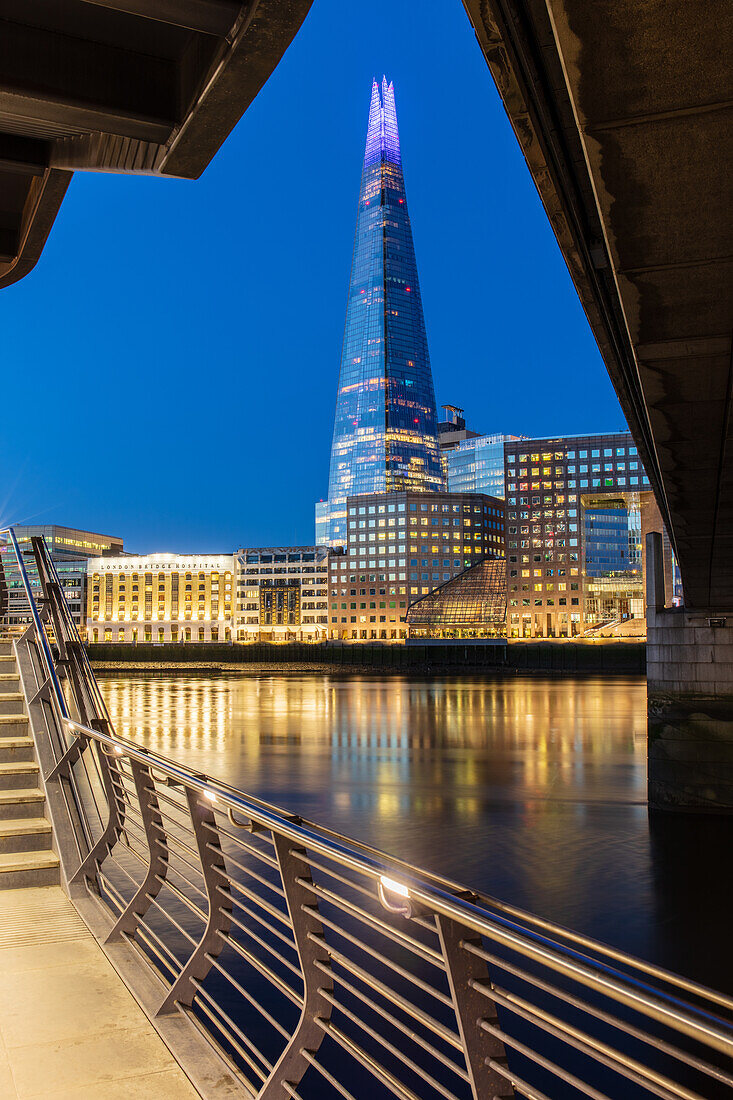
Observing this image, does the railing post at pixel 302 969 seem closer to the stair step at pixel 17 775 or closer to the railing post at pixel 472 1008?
the railing post at pixel 472 1008

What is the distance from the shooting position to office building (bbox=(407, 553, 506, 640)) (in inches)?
6250

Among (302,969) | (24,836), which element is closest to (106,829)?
(24,836)

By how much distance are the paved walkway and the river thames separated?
1104cm

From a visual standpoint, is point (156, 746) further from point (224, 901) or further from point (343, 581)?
point (343, 581)

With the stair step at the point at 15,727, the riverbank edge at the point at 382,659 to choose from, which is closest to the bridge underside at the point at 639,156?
the stair step at the point at 15,727

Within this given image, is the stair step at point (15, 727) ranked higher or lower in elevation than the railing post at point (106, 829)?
higher

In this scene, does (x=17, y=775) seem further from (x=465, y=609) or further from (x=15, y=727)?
(x=465, y=609)

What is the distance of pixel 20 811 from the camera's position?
7.89 m

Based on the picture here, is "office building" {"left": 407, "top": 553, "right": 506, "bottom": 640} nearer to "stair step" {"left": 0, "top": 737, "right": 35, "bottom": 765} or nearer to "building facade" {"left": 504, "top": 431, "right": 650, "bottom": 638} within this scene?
"building facade" {"left": 504, "top": 431, "right": 650, "bottom": 638}

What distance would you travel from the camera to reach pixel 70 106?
5793 millimetres

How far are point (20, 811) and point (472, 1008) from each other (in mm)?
6165

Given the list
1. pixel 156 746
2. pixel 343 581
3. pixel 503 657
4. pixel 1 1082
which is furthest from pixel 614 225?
pixel 343 581

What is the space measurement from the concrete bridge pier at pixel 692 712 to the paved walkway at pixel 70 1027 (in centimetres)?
2062

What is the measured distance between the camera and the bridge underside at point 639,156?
3.41m
